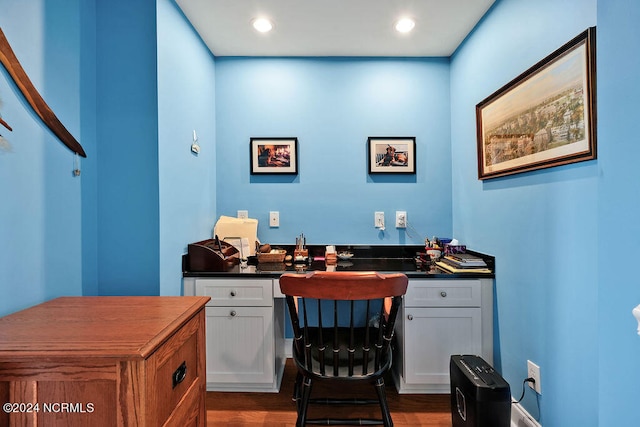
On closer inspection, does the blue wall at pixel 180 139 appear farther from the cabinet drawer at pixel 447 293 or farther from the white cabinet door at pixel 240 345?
the cabinet drawer at pixel 447 293

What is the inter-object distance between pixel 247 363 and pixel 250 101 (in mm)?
1923

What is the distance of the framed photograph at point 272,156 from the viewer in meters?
2.29

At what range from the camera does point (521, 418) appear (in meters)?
1.44

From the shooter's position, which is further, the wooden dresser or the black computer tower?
the black computer tower

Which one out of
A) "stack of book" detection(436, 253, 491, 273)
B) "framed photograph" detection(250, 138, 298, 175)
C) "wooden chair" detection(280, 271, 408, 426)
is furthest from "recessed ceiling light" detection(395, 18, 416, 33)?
"wooden chair" detection(280, 271, 408, 426)

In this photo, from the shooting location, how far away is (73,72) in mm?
1333

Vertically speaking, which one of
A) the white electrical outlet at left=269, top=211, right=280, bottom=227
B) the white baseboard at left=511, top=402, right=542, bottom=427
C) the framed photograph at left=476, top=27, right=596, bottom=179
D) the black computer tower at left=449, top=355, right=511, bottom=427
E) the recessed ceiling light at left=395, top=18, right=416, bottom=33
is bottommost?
the white baseboard at left=511, top=402, right=542, bottom=427

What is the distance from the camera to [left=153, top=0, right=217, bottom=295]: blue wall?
1.55 meters

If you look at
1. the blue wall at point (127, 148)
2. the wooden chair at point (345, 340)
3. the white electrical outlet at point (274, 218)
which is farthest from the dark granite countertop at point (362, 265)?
the wooden chair at point (345, 340)

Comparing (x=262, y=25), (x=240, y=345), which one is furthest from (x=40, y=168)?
(x=262, y=25)

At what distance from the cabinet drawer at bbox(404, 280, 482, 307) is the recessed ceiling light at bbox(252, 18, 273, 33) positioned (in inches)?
75.5

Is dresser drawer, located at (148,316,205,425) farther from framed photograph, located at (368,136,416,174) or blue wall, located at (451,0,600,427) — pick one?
framed photograph, located at (368,136,416,174)

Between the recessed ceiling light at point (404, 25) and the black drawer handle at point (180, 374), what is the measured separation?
2.24m

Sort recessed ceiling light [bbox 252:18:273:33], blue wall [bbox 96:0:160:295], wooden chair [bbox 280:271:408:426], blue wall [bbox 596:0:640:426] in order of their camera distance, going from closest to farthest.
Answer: blue wall [bbox 596:0:640:426] → wooden chair [bbox 280:271:408:426] → blue wall [bbox 96:0:160:295] → recessed ceiling light [bbox 252:18:273:33]
